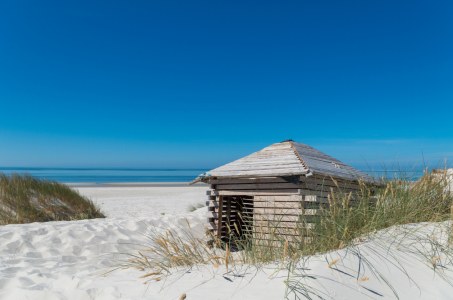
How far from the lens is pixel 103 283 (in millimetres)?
3115

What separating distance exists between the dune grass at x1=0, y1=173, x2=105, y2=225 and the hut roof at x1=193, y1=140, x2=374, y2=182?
4634 millimetres

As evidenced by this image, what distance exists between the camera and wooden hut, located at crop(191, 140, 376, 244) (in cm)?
558

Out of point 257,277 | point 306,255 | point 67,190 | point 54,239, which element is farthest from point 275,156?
point 67,190

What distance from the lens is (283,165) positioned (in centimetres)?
608

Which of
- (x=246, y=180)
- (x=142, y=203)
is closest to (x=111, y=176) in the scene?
(x=142, y=203)

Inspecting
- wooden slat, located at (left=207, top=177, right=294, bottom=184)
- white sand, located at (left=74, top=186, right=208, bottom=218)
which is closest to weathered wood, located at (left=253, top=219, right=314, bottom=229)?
wooden slat, located at (left=207, top=177, right=294, bottom=184)

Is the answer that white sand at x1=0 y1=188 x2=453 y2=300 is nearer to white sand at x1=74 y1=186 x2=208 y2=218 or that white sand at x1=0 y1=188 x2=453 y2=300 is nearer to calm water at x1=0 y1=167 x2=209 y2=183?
white sand at x1=74 y1=186 x2=208 y2=218

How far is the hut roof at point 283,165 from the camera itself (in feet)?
18.9

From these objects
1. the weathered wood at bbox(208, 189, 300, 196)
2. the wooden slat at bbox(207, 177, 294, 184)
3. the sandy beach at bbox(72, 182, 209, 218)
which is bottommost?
the sandy beach at bbox(72, 182, 209, 218)

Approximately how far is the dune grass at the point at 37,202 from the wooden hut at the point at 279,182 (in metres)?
4.70

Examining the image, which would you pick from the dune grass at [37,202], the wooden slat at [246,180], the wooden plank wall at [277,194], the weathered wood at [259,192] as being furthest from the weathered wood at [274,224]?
the dune grass at [37,202]

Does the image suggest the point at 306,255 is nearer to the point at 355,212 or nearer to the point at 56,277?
the point at 355,212

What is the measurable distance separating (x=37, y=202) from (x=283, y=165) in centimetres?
737

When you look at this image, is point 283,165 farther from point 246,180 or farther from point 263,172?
point 246,180
